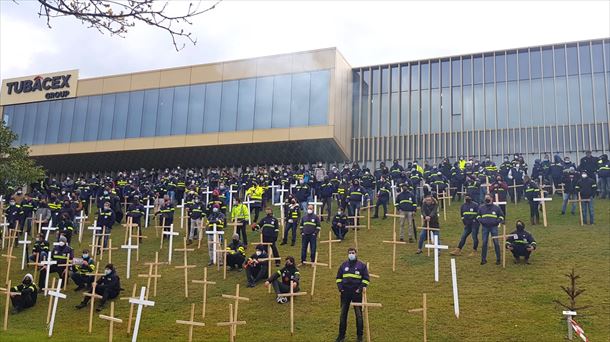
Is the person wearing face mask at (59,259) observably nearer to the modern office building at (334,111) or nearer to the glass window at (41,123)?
the modern office building at (334,111)

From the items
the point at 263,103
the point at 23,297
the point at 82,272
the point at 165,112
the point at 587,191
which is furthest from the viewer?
the point at 165,112

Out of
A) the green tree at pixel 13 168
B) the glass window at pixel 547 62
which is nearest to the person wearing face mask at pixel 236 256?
the green tree at pixel 13 168

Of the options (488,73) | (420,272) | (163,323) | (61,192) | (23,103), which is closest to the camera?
(163,323)

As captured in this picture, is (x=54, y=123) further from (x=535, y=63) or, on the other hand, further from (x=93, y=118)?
(x=535, y=63)

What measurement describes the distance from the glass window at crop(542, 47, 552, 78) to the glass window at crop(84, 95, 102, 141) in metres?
34.5

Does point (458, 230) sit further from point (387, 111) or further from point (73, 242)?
point (387, 111)

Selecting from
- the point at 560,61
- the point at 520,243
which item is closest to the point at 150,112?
the point at 560,61

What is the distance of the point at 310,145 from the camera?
4416 cm

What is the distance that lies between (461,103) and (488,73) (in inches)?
110

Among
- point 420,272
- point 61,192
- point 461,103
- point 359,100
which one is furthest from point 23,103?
point 420,272

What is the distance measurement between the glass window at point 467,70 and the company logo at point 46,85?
3256 centimetres

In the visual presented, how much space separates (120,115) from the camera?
50500mm

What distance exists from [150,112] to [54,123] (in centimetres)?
937

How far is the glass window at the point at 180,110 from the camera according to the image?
4781cm
